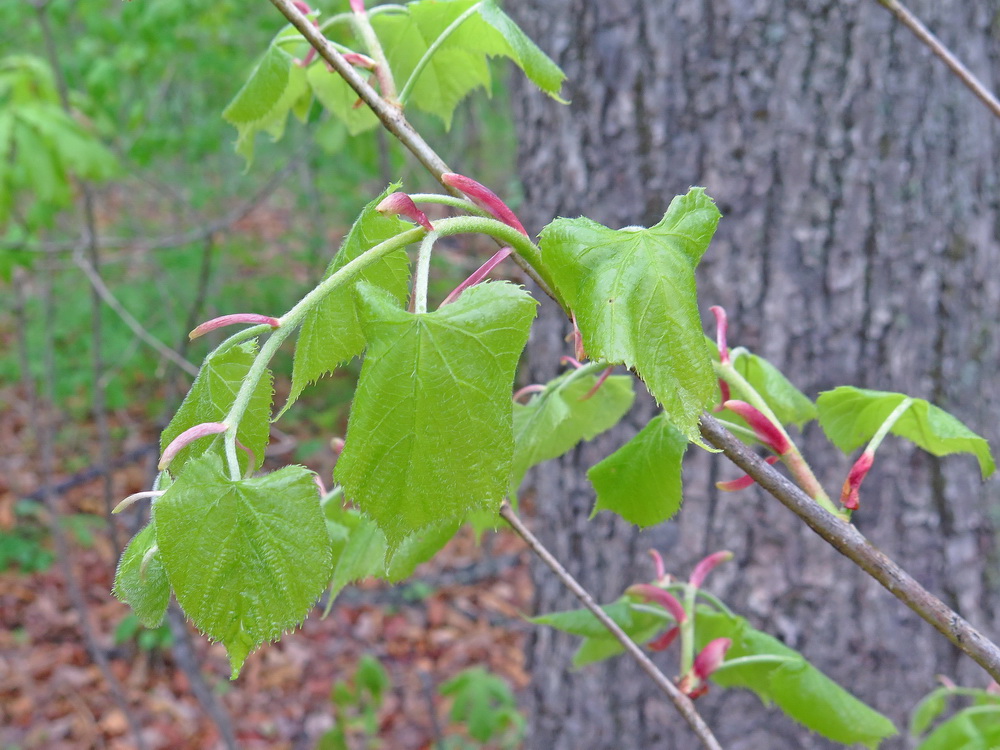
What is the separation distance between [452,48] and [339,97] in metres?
0.18

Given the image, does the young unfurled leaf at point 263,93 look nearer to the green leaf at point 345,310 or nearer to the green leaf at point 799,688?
the green leaf at point 345,310

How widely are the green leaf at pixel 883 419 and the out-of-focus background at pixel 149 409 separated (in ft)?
5.39

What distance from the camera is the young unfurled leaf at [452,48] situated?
2.01ft

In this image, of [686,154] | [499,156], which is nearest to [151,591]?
[686,154]

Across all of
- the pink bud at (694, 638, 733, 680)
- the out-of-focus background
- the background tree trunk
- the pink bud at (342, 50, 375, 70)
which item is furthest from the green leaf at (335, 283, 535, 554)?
the out-of-focus background

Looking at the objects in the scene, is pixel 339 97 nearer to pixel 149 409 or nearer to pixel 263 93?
pixel 263 93

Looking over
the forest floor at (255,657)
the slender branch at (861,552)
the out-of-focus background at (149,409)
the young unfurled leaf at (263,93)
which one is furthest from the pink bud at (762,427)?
the forest floor at (255,657)

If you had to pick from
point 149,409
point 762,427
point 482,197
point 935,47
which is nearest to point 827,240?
point 935,47

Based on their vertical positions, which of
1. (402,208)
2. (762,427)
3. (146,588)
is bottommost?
(146,588)

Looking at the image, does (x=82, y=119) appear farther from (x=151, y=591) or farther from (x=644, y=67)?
(x=151, y=591)

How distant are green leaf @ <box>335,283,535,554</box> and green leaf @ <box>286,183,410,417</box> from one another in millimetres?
79

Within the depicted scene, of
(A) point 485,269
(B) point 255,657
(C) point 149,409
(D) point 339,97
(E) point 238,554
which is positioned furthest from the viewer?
(C) point 149,409

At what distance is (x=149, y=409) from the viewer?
14.9 ft

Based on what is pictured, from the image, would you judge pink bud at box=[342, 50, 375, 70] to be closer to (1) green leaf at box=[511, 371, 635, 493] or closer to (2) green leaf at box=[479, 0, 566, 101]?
(2) green leaf at box=[479, 0, 566, 101]
